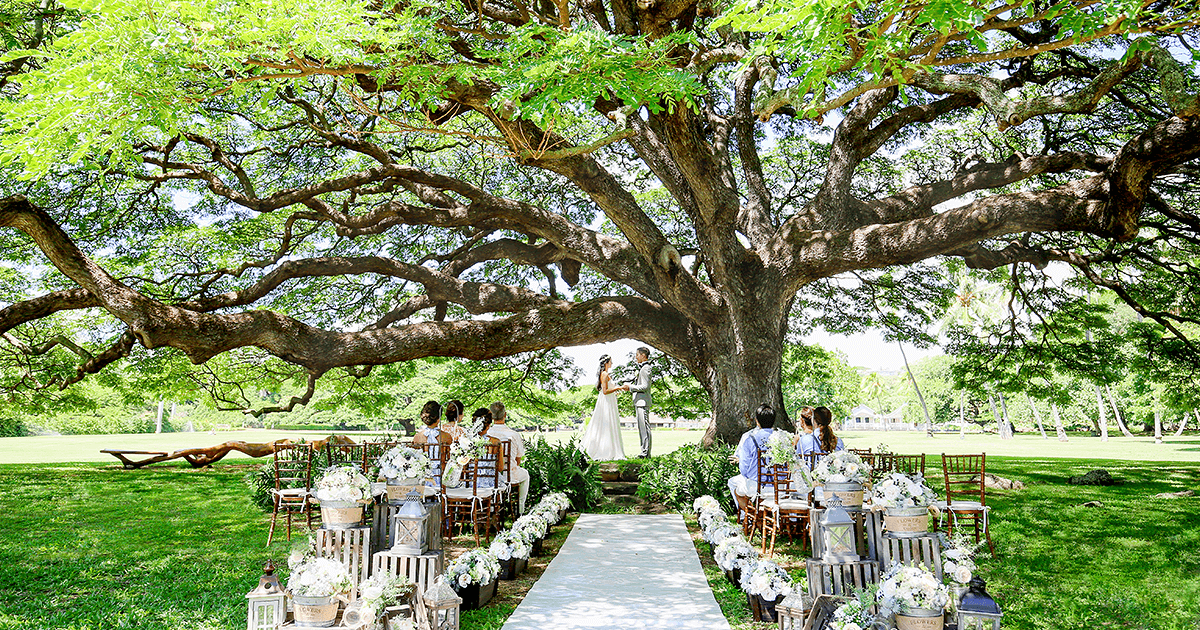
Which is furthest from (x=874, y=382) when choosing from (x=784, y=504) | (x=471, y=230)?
(x=784, y=504)

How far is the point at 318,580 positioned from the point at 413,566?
153cm

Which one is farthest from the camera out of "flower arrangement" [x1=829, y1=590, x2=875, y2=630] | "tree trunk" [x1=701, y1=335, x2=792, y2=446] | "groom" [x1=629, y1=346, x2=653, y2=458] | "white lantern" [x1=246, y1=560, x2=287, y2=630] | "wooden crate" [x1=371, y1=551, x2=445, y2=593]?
"groom" [x1=629, y1=346, x2=653, y2=458]

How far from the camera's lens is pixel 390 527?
→ 5.36m

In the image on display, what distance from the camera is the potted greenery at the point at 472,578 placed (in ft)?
17.5

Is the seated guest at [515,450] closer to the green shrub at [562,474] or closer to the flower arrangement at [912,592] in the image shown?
the green shrub at [562,474]

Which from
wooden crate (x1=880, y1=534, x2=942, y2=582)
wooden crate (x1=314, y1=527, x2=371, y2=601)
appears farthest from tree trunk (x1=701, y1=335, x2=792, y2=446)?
wooden crate (x1=314, y1=527, x2=371, y2=601)

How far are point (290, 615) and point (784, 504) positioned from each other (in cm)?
470

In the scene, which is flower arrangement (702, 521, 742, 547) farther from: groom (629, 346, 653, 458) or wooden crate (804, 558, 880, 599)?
groom (629, 346, 653, 458)

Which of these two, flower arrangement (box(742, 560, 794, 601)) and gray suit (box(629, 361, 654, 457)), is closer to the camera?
flower arrangement (box(742, 560, 794, 601))

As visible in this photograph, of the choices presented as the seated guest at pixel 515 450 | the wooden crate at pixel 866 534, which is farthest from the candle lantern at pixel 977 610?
the seated guest at pixel 515 450

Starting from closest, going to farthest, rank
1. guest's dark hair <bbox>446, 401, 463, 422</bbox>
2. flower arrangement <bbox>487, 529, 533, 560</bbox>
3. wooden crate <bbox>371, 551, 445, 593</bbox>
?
wooden crate <bbox>371, 551, 445, 593</bbox>, flower arrangement <bbox>487, 529, 533, 560</bbox>, guest's dark hair <bbox>446, 401, 463, 422</bbox>

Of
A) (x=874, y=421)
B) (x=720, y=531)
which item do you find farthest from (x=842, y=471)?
(x=874, y=421)

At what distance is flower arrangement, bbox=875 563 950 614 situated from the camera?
3465mm

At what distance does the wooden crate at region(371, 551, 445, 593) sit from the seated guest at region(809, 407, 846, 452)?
452 cm
